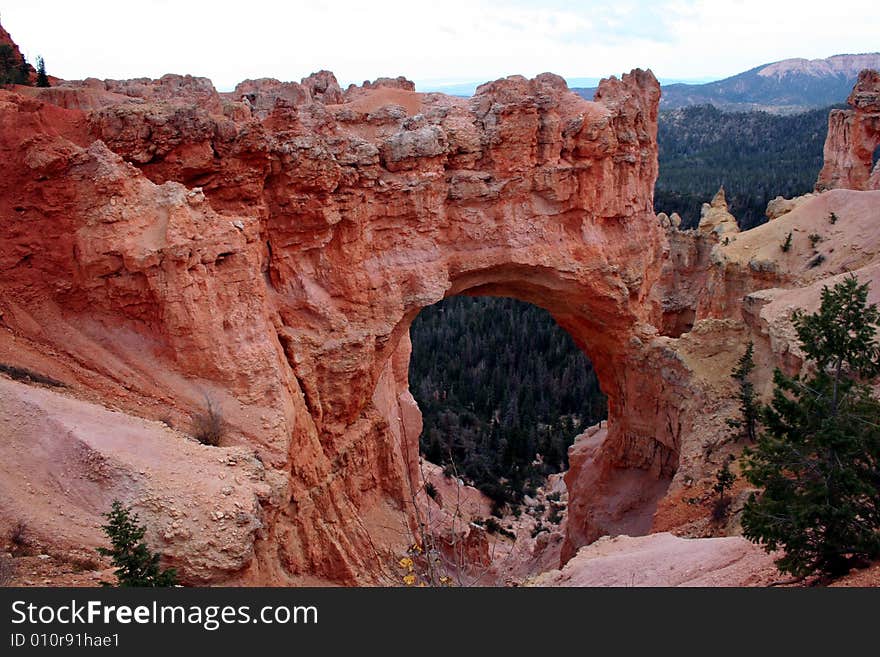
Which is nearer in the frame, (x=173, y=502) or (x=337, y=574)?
(x=173, y=502)

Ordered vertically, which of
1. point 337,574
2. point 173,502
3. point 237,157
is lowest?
point 337,574

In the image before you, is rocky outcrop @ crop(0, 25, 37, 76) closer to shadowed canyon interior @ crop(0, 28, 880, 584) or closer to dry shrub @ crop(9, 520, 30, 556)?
shadowed canyon interior @ crop(0, 28, 880, 584)

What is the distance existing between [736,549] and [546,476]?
23.5 metres

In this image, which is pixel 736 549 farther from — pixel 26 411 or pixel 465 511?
pixel 465 511

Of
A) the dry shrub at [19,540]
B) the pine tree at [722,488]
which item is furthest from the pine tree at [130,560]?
the pine tree at [722,488]

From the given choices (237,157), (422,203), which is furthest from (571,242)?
(237,157)

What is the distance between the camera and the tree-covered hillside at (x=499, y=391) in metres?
34.3

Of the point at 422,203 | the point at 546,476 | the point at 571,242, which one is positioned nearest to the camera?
the point at 422,203

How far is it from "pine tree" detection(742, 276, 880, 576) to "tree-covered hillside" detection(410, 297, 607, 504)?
20.0 metres

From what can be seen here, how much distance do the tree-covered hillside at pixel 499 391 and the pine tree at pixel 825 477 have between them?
65.7 feet

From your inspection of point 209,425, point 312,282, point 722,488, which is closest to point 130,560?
point 209,425

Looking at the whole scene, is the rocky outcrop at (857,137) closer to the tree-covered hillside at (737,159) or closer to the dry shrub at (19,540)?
the tree-covered hillside at (737,159)

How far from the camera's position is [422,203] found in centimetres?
1753

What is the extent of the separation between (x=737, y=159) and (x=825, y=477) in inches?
4444
